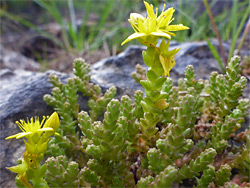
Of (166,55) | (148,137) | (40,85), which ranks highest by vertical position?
(166,55)

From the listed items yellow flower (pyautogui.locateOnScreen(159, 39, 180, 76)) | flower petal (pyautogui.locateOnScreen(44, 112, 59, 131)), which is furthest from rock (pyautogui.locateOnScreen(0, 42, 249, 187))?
yellow flower (pyautogui.locateOnScreen(159, 39, 180, 76))

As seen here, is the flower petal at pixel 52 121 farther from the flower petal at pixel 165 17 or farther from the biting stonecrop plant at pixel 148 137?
the flower petal at pixel 165 17

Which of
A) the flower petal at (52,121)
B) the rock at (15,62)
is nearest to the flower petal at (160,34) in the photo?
the flower petal at (52,121)

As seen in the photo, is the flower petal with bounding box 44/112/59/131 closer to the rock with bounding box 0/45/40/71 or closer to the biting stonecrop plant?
the biting stonecrop plant

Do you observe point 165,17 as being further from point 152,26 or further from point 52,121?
point 52,121

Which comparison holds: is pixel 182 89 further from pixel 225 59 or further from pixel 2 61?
pixel 2 61

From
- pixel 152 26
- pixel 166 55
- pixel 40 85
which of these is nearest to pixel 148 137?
pixel 166 55

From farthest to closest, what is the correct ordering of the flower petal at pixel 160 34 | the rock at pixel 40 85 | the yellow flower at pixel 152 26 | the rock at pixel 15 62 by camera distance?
the rock at pixel 15 62, the rock at pixel 40 85, the yellow flower at pixel 152 26, the flower petal at pixel 160 34

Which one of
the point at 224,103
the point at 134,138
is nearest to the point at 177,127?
the point at 134,138

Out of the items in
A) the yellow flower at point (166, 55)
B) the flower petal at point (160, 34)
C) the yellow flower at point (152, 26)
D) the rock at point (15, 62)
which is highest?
the rock at point (15, 62)
